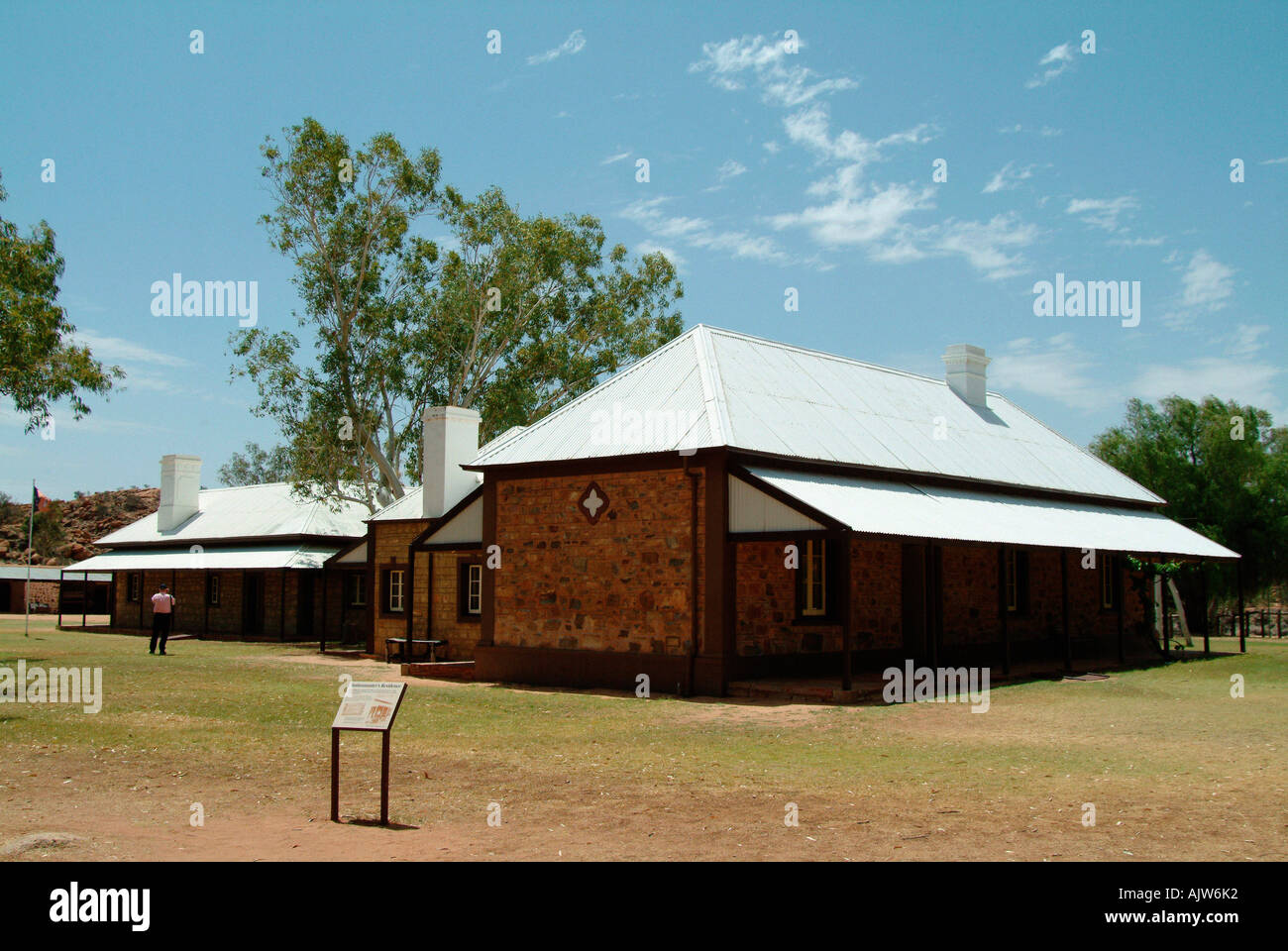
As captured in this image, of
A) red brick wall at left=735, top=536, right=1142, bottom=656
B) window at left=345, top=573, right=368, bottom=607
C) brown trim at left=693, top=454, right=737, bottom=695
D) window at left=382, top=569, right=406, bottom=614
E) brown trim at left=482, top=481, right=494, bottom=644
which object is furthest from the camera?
window at left=345, top=573, right=368, bottom=607

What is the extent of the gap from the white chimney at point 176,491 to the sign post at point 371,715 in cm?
3370

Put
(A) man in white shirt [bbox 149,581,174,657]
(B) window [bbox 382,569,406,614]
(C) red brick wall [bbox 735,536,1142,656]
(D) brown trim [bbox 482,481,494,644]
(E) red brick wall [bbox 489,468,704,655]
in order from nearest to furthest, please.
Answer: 1. (E) red brick wall [bbox 489,468,704,655]
2. (C) red brick wall [bbox 735,536,1142,656]
3. (D) brown trim [bbox 482,481,494,644]
4. (A) man in white shirt [bbox 149,581,174,657]
5. (B) window [bbox 382,569,406,614]

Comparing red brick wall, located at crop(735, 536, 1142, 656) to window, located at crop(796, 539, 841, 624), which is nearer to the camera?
red brick wall, located at crop(735, 536, 1142, 656)

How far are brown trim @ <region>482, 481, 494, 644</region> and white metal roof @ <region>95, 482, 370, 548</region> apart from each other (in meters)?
15.7

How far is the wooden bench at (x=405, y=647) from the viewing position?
855 inches

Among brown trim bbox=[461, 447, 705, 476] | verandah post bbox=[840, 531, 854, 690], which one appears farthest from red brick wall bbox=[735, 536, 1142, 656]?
brown trim bbox=[461, 447, 705, 476]

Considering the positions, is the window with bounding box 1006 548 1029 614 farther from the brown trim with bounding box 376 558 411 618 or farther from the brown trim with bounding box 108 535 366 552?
the brown trim with bounding box 108 535 366 552

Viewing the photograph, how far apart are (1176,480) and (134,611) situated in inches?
1366

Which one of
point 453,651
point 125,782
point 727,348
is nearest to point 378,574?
point 453,651

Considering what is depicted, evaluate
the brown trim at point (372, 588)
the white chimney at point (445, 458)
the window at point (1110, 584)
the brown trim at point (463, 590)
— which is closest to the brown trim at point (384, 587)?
the brown trim at point (372, 588)

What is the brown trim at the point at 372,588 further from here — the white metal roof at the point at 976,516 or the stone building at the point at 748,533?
the white metal roof at the point at 976,516

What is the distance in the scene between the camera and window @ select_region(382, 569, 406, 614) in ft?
80.2

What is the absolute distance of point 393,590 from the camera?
24.6 m
